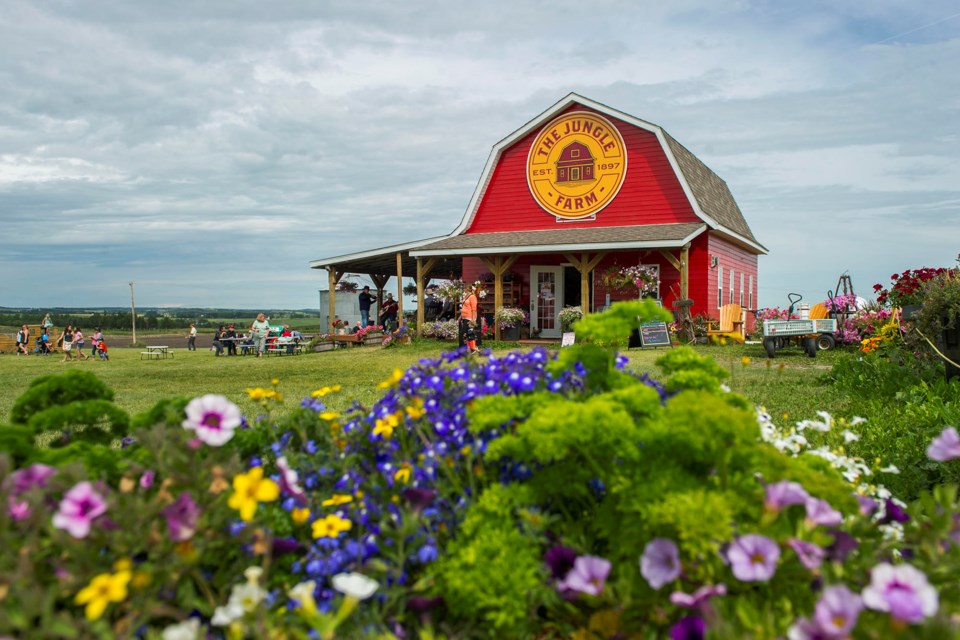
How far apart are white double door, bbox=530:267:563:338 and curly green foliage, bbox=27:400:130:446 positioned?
19.6 metres

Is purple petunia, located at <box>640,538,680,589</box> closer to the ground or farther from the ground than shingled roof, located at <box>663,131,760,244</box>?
closer to the ground

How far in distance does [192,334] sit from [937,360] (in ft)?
91.6

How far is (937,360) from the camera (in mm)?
8562

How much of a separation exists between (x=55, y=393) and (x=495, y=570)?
218 centimetres

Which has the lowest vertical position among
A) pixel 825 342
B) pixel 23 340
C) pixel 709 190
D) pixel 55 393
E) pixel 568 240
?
pixel 23 340

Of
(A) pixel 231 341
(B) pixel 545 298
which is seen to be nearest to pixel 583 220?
(B) pixel 545 298

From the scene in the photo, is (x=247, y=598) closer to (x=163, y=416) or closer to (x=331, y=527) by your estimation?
(x=331, y=527)

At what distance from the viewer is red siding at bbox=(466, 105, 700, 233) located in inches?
827

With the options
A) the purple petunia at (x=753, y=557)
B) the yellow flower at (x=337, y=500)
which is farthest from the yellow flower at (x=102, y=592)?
the purple petunia at (x=753, y=557)

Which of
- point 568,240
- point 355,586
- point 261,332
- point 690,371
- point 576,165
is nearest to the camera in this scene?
point 355,586

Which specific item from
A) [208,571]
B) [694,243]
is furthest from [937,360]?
[694,243]

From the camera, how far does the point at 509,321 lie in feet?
69.5

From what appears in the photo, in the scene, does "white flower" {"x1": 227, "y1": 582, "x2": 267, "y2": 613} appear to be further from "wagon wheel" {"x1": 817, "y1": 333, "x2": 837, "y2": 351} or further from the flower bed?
"wagon wheel" {"x1": 817, "y1": 333, "x2": 837, "y2": 351}

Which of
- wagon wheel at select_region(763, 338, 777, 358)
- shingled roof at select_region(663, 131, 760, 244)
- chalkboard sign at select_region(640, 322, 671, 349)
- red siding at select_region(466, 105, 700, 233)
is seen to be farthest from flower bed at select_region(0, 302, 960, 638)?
shingled roof at select_region(663, 131, 760, 244)
